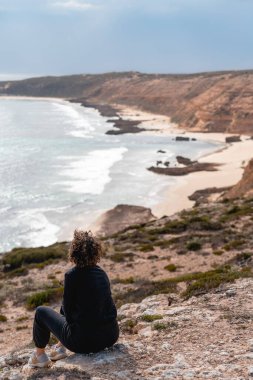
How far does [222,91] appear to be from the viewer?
363ft

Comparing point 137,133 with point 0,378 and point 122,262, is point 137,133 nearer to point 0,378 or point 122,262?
point 122,262

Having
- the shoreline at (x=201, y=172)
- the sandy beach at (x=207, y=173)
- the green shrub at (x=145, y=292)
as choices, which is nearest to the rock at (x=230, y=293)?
the green shrub at (x=145, y=292)

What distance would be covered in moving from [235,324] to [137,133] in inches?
3488

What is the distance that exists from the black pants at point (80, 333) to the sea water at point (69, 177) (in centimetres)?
2407

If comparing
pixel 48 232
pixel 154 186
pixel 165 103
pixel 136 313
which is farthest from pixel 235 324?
pixel 165 103

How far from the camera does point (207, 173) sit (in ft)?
174

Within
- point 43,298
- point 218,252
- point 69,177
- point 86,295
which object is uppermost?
point 86,295

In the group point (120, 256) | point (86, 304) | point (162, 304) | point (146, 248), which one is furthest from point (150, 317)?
point (146, 248)

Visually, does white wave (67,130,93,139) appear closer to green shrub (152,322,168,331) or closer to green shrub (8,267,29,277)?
green shrub (8,267,29,277)

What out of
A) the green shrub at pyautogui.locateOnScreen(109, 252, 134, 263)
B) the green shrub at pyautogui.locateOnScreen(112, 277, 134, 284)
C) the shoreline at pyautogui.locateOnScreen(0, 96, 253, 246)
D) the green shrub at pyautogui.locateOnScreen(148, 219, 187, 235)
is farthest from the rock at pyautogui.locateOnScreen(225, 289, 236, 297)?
the shoreline at pyautogui.locateOnScreen(0, 96, 253, 246)

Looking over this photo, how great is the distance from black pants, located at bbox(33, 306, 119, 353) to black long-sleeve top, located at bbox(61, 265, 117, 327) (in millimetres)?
114

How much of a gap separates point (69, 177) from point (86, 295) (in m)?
45.2

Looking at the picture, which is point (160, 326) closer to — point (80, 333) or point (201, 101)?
point (80, 333)

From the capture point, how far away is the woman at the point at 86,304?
6.12 metres
